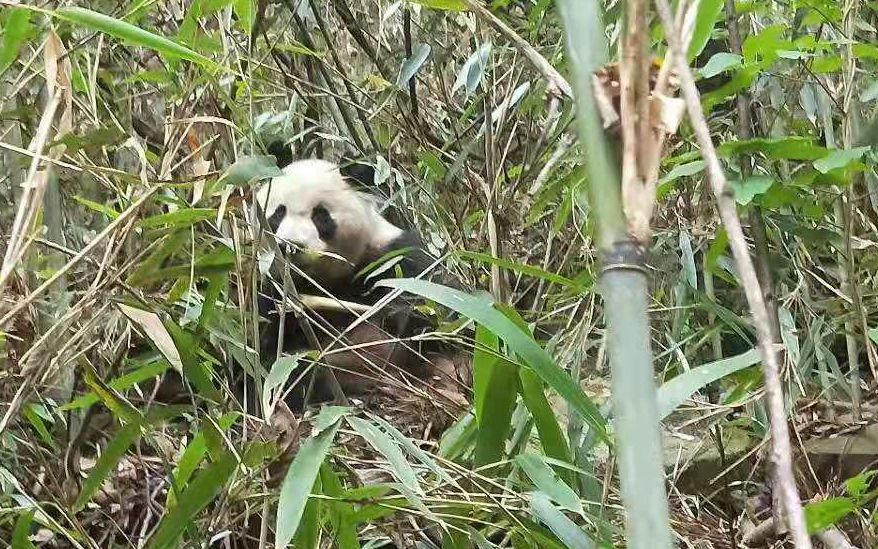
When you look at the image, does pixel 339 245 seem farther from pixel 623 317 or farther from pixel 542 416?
pixel 623 317

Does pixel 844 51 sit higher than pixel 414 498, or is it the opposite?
pixel 844 51

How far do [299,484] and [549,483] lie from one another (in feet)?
0.83

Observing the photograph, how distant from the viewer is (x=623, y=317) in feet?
1.55

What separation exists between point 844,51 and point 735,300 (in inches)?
27.6

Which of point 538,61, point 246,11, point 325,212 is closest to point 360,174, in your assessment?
point 325,212

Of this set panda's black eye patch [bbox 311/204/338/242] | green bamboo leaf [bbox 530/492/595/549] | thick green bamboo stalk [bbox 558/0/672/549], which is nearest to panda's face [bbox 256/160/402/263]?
panda's black eye patch [bbox 311/204/338/242]

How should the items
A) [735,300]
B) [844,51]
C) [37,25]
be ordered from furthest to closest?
[735,300] → [844,51] → [37,25]

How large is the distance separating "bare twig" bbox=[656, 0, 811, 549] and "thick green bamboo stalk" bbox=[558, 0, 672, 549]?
0.14ft

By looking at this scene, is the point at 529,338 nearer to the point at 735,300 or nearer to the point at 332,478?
the point at 332,478

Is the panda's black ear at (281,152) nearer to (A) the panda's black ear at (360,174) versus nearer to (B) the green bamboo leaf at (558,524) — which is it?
(A) the panda's black ear at (360,174)

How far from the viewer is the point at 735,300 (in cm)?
219

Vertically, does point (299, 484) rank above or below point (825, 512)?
below

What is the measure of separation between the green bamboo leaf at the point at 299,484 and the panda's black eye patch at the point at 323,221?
172 cm

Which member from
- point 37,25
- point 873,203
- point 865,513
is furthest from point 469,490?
point 873,203
